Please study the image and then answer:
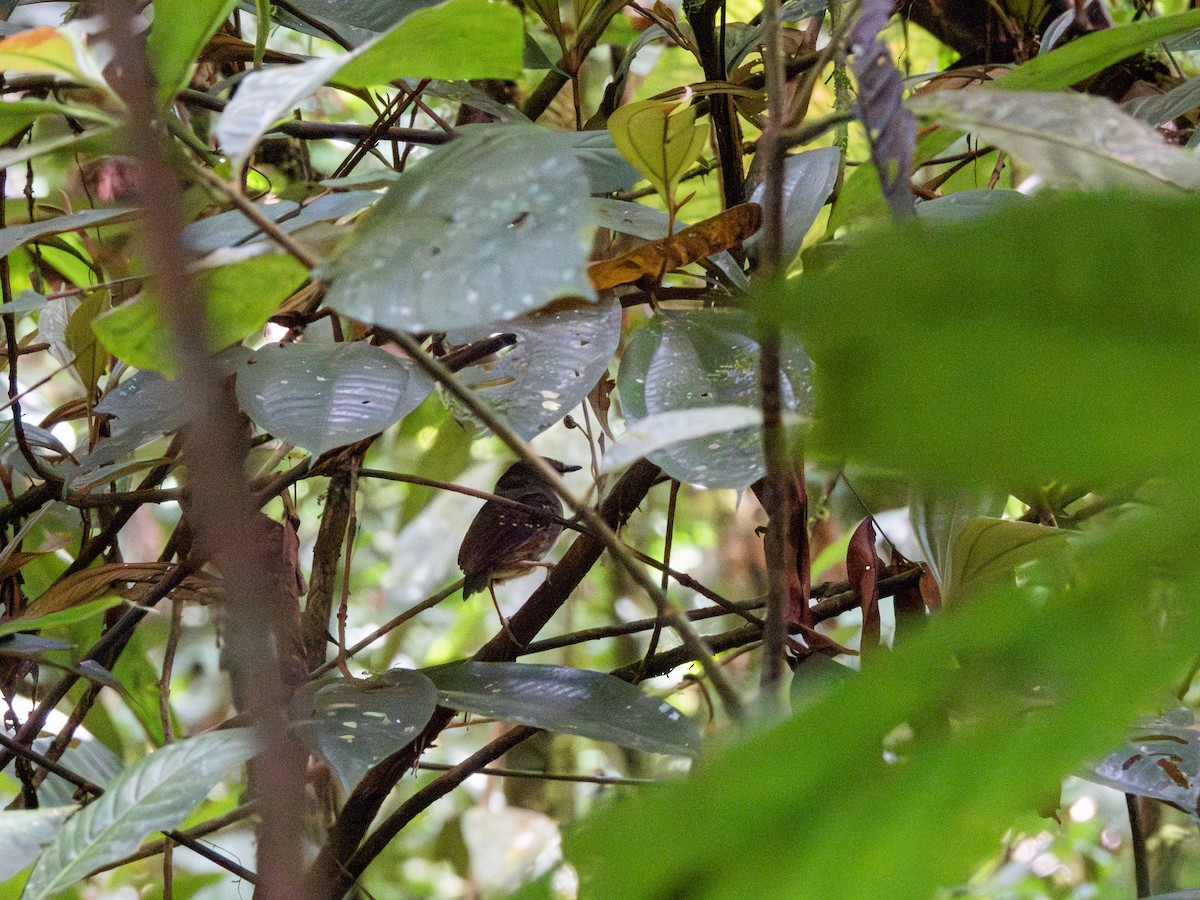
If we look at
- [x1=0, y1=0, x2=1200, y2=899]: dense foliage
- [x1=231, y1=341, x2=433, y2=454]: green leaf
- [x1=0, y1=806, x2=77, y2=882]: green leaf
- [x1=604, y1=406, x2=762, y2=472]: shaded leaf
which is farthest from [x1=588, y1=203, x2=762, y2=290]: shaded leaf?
[x1=0, y1=806, x2=77, y2=882]: green leaf

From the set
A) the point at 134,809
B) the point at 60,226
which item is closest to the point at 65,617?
the point at 134,809

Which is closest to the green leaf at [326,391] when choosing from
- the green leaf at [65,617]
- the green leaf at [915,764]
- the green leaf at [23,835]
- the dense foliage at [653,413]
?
the dense foliage at [653,413]

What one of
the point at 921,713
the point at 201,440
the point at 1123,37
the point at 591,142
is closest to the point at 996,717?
the point at 921,713

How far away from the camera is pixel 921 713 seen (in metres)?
0.14

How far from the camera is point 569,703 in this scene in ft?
1.78

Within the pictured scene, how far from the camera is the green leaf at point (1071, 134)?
34 centimetres

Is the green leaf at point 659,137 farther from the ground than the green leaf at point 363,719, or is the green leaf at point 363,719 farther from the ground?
the green leaf at point 659,137

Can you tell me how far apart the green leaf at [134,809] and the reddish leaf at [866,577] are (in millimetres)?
331

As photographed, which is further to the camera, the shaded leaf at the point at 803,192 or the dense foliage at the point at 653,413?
the shaded leaf at the point at 803,192

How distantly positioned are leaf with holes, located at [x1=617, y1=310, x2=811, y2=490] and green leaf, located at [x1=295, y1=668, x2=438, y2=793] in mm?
173

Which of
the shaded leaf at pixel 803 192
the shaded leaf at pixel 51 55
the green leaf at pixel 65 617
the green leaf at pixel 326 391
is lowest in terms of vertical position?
the green leaf at pixel 65 617

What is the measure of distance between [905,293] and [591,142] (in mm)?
556

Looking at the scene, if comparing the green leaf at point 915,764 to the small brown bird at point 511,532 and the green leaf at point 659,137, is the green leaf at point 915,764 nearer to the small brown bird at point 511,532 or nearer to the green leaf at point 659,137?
the green leaf at point 659,137

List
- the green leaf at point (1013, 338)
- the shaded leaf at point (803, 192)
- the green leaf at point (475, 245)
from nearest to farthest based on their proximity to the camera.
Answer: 1. the green leaf at point (1013, 338)
2. the green leaf at point (475, 245)
3. the shaded leaf at point (803, 192)
